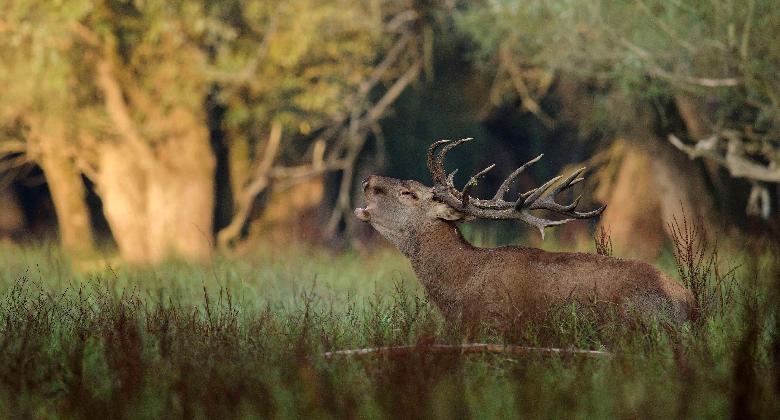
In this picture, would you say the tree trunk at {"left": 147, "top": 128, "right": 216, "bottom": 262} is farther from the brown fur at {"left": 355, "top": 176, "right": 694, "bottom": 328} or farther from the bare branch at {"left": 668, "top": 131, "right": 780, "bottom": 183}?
the brown fur at {"left": 355, "top": 176, "right": 694, "bottom": 328}

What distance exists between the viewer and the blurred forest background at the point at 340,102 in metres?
15.1

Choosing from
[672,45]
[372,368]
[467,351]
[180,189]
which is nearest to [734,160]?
[672,45]

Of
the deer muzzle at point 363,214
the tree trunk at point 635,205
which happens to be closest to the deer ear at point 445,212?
the deer muzzle at point 363,214

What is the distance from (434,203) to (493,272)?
78cm

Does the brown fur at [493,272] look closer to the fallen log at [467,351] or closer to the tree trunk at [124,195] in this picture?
the fallen log at [467,351]

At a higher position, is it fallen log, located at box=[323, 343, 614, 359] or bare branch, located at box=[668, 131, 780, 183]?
bare branch, located at box=[668, 131, 780, 183]

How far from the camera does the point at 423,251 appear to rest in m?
8.73

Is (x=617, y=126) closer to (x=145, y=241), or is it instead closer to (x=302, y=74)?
(x=302, y=74)

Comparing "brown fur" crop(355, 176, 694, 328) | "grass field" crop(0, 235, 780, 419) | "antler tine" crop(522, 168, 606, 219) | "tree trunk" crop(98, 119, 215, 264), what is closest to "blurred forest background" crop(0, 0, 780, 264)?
"tree trunk" crop(98, 119, 215, 264)

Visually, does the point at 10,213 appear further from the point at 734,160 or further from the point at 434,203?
the point at 434,203

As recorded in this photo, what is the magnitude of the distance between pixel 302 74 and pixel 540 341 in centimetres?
1365

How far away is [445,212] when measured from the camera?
8.77m

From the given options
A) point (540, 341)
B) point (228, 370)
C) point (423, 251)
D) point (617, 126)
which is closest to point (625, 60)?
point (617, 126)

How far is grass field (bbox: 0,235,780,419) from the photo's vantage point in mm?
5535
